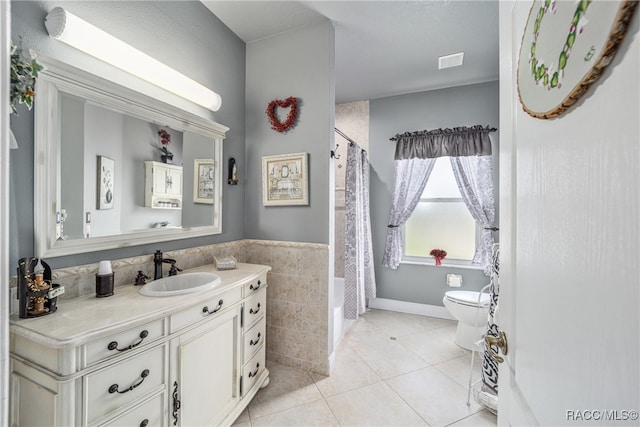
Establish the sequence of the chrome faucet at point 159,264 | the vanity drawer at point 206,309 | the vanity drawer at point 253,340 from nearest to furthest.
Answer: the vanity drawer at point 206,309 → the chrome faucet at point 159,264 → the vanity drawer at point 253,340

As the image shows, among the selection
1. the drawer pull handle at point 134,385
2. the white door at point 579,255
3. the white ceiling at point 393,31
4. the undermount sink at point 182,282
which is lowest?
the drawer pull handle at point 134,385

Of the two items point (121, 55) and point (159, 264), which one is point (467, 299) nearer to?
point (159, 264)

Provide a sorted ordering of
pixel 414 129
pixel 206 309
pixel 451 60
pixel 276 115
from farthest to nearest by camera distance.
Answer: pixel 414 129 → pixel 451 60 → pixel 276 115 → pixel 206 309

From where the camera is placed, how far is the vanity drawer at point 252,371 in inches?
66.6

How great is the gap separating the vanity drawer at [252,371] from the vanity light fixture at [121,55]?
6.24 ft

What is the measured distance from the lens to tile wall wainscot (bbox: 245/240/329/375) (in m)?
2.16

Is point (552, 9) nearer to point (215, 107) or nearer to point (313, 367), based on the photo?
point (215, 107)

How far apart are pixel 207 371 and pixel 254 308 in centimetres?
48

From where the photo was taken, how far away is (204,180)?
6.72 ft

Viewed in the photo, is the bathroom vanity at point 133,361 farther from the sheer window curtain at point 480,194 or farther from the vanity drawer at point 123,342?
the sheer window curtain at point 480,194

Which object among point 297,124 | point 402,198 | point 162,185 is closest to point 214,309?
point 162,185

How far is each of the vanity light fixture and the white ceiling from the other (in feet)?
2.49

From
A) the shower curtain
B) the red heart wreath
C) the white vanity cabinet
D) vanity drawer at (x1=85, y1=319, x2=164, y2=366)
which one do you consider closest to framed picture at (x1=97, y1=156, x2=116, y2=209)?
the white vanity cabinet

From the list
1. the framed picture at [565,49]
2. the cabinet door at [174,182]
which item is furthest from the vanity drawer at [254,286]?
the framed picture at [565,49]
